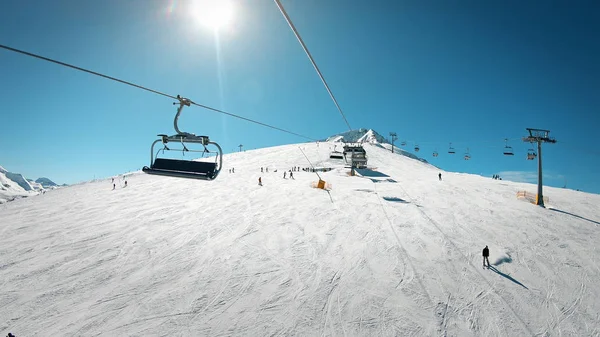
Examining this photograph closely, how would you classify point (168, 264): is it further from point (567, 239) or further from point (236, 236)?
point (567, 239)

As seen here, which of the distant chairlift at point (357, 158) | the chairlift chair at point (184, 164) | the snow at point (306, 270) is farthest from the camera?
the distant chairlift at point (357, 158)

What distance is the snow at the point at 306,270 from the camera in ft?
29.5

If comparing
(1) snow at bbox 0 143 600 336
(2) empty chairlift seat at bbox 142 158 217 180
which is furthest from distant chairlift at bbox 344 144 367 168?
(2) empty chairlift seat at bbox 142 158 217 180

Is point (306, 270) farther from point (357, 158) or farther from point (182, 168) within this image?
point (357, 158)

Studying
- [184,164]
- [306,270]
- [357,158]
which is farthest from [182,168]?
[357,158]

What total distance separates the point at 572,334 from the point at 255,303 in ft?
39.9

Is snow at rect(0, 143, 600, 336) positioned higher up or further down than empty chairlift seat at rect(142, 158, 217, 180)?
further down

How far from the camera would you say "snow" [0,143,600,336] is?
899 centimetres

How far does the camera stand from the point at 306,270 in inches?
477

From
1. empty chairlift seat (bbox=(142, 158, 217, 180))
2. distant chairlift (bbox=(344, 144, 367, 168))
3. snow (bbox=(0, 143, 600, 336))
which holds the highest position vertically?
distant chairlift (bbox=(344, 144, 367, 168))

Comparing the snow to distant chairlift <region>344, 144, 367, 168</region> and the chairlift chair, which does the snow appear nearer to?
the chairlift chair

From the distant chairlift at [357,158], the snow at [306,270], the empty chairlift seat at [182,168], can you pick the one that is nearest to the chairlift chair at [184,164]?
the empty chairlift seat at [182,168]

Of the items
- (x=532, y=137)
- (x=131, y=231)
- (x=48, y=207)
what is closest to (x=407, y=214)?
(x=532, y=137)

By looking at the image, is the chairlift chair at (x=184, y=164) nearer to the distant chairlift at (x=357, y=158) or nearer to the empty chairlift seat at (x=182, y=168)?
the empty chairlift seat at (x=182, y=168)
